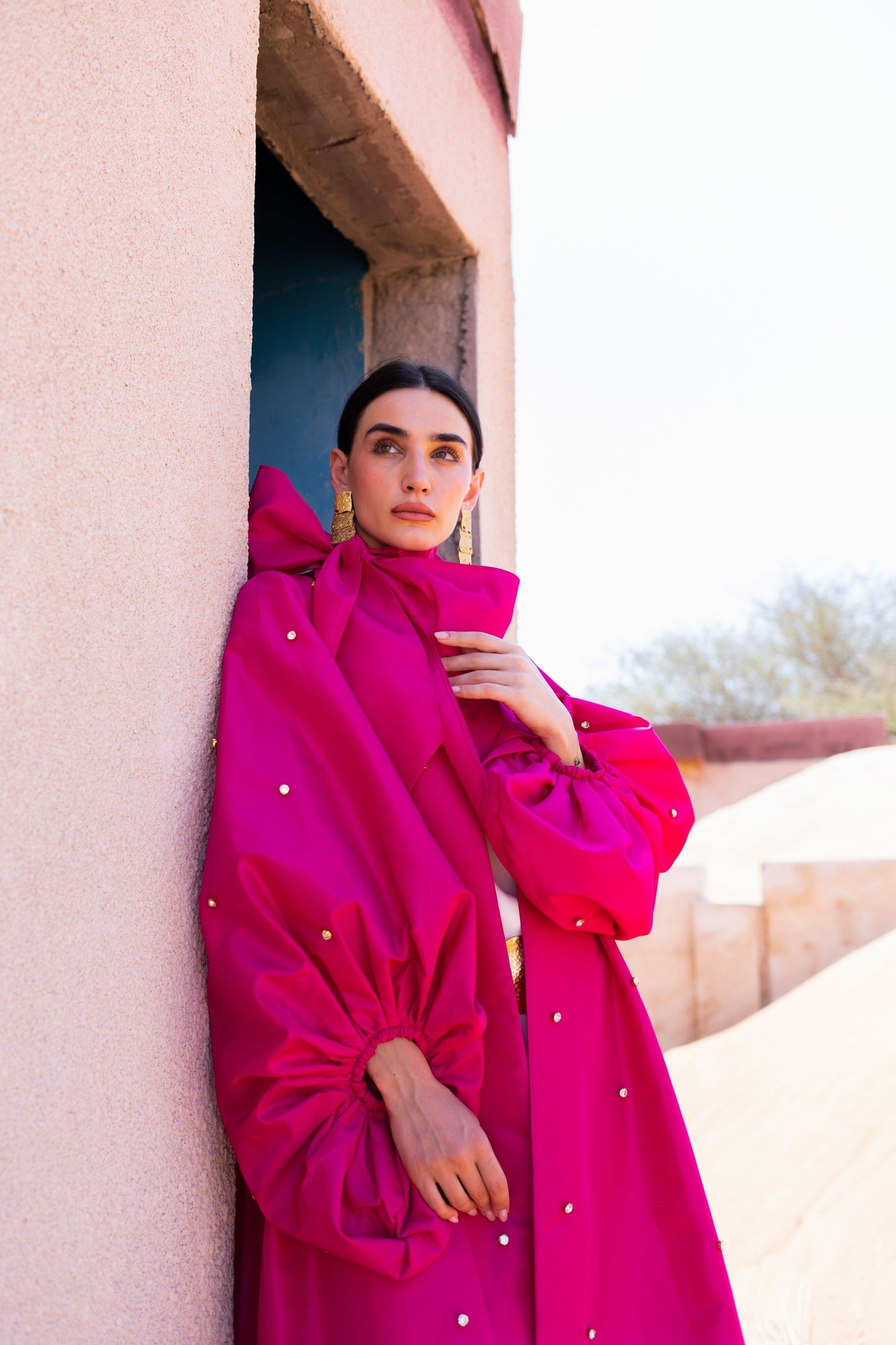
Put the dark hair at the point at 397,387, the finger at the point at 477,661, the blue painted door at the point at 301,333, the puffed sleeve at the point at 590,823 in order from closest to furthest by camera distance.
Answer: the puffed sleeve at the point at 590,823
the finger at the point at 477,661
the dark hair at the point at 397,387
the blue painted door at the point at 301,333

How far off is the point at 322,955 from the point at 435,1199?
0.39 metres

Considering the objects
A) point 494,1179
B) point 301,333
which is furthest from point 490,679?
point 301,333

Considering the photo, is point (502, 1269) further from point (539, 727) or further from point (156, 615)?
point (156, 615)

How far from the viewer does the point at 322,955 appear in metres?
1.54

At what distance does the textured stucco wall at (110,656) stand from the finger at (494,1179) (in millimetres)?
416

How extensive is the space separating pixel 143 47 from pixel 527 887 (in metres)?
1.49

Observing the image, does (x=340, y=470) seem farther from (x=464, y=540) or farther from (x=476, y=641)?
(x=476, y=641)

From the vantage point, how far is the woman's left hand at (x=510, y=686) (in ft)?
6.35

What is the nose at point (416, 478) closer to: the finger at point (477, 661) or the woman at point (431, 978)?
the woman at point (431, 978)

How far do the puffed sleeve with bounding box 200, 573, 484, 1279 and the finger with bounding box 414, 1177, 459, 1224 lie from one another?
0.04ft

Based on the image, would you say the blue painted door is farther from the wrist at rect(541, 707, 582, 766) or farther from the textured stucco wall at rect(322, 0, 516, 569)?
the wrist at rect(541, 707, 582, 766)

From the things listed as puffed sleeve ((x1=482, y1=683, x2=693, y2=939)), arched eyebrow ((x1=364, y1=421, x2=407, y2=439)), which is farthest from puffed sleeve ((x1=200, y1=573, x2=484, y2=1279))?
arched eyebrow ((x1=364, y1=421, x2=407, y2=439))

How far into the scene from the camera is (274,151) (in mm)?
2889

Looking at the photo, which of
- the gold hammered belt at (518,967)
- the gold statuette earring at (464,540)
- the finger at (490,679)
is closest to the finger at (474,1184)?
the gold hammered belt at (518,967)
